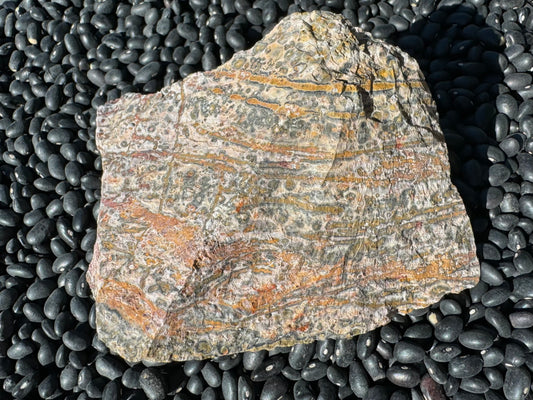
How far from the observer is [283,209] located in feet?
7.83

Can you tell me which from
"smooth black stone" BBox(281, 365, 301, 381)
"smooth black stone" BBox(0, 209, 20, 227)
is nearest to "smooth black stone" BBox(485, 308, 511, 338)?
"smooth black stone" BBox(281, 365, 301, 381)

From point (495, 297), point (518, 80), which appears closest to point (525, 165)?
point (518, 80)

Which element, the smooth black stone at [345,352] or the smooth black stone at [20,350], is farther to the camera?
the smooth black stone at [20,350]

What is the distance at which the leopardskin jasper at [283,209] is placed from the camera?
2385mm

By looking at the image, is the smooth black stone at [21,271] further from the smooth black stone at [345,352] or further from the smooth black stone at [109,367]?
the smooth black stone at [345,352]

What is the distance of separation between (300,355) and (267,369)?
0.68 ft

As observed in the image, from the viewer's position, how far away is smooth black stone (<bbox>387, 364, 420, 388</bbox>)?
8.80 feet

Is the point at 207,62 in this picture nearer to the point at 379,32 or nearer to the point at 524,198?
the point at 379,32

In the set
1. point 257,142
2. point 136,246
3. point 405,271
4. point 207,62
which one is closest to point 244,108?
point 257,142

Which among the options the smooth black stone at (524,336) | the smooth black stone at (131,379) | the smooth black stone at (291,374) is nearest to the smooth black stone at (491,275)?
the smooth black stone at (524,336)

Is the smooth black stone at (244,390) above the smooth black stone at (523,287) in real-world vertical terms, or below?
below

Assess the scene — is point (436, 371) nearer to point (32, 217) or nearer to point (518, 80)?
point (518, 80)

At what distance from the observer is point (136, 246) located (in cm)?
251

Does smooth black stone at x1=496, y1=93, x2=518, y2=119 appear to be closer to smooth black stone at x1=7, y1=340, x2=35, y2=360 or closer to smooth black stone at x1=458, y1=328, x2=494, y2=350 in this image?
smooth black stone at x1=458, y1=328, x2=494, y2=350
